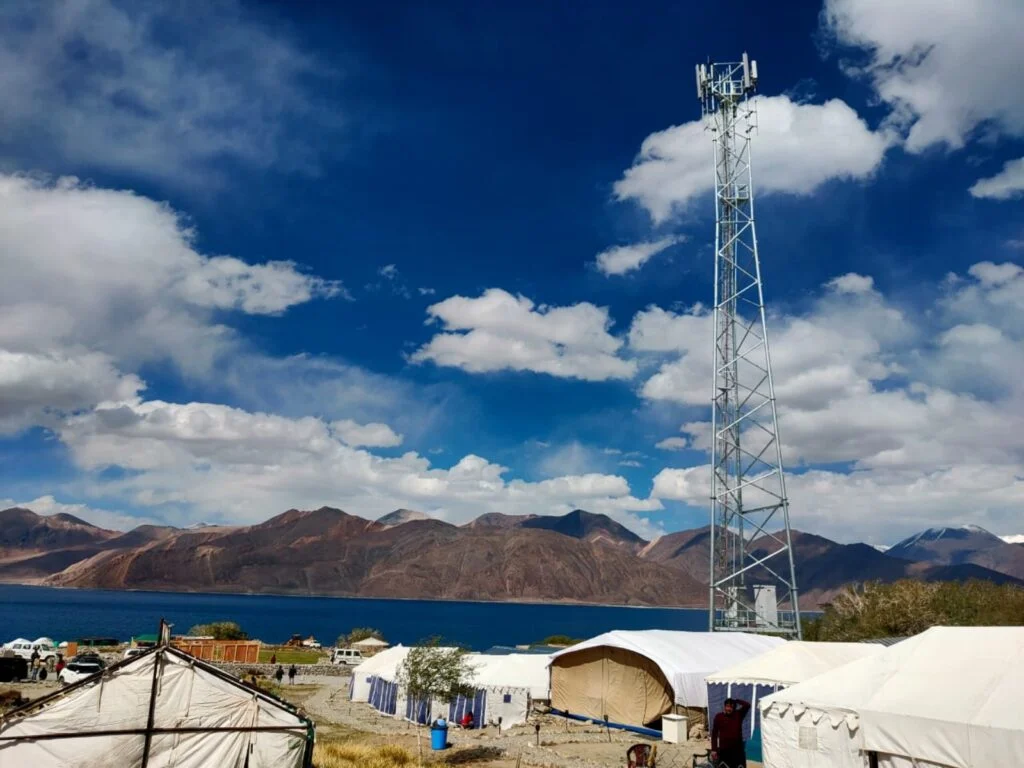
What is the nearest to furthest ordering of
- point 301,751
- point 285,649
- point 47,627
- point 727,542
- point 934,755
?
point 934,755, point 301,751, point 727,542, point 285,649, point 47,627

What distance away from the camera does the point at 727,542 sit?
126ft

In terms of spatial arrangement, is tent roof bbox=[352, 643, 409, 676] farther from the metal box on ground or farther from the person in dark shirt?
the person in dark shirt

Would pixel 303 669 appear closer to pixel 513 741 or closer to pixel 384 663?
pixel 384 663

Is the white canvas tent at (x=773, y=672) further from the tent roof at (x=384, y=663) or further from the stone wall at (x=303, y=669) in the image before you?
the stone wall at (x=303, y=669)

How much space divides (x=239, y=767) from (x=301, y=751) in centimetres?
121

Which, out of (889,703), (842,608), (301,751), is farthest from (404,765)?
(842,608)

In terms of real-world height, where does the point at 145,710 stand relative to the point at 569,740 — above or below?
above

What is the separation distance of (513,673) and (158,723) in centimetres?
2015

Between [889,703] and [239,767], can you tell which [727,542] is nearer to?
[889,703]

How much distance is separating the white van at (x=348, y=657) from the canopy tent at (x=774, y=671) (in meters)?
41.3

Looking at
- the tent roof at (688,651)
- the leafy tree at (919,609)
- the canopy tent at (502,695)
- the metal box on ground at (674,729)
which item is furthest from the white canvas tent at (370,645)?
the metal box on ground at (674,729)

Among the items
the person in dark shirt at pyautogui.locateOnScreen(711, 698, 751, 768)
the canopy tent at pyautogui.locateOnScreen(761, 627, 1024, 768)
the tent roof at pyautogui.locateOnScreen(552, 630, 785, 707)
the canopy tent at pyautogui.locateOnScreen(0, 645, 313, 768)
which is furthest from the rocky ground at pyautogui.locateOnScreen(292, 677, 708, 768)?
the canopy tent at pyautogui.locateOnScreen(0, 645, 313, 768)

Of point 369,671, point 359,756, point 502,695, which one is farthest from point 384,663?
point 359,756

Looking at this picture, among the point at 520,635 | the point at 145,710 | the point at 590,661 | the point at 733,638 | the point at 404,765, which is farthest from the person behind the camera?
the point at 520,635
